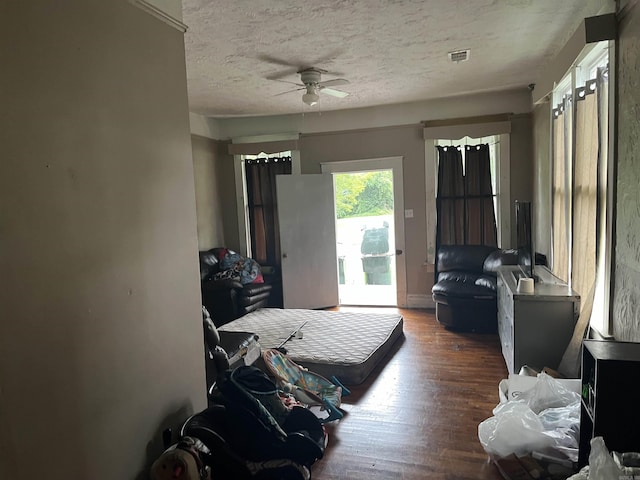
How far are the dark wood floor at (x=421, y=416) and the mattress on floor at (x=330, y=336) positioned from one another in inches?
6.0

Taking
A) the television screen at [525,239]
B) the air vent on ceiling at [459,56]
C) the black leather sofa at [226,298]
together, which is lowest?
the black leather sofa at [226,298]

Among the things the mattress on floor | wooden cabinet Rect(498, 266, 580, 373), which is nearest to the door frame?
the mattress on floor

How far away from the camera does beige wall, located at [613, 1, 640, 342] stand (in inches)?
76.8

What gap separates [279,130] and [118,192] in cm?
436

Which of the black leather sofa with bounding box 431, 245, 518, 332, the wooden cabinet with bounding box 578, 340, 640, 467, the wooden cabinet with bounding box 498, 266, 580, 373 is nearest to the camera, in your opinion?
the wooden cabinet with bounding box 578, 340, 640, 467

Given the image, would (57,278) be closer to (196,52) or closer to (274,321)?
(196,52)

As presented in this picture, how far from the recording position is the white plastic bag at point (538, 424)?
83.2 inches

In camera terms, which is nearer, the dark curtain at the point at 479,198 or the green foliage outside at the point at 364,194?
the dark curtain at the point at 479,198

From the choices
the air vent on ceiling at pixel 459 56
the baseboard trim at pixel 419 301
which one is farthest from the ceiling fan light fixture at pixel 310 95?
the baseboard trim at pixel 419 301

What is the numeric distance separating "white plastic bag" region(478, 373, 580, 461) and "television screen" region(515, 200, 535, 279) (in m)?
1.29

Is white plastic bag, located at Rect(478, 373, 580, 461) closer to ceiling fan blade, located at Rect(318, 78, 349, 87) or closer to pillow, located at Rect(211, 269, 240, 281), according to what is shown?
ceiling fan blade, located at Rect(318, 78, 349, 87)

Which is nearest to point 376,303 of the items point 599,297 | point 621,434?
point 599,297

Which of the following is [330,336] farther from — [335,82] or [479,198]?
[479,198]

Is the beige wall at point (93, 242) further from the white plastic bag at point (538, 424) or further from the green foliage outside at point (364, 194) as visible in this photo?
the green foliage outside at point (364, 194)
